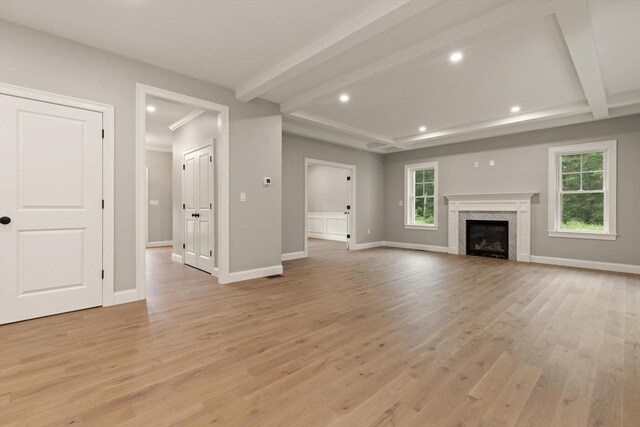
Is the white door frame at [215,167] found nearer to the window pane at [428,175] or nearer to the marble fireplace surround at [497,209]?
the marble fireplace surround at [497,209]

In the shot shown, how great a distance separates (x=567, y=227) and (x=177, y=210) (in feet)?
25.7

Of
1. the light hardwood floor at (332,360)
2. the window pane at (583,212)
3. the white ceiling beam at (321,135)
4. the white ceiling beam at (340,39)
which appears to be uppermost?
the white ceiling beam at (321,135)

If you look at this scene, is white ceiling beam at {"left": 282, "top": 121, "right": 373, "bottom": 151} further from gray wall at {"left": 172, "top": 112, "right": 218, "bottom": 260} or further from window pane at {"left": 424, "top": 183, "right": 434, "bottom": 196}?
window pane at {"left": 424, "top": 183, "right": 434, "bottom": 196}

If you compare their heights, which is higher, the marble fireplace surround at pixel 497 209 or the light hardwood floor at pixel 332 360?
the marble fireplace surround at pixel 497 209

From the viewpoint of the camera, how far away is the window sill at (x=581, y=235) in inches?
205

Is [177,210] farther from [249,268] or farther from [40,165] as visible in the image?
[40,165]

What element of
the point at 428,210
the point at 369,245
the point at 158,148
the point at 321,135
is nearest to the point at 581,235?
the point at 428,210

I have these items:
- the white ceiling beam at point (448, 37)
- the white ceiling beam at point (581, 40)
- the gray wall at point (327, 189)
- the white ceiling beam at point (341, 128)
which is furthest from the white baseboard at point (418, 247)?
the white ceiling beam at point (448, 37)

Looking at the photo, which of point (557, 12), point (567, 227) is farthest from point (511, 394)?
point (567, 227)

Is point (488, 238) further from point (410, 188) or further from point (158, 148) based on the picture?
point (158, 148)

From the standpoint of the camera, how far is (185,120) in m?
5.53

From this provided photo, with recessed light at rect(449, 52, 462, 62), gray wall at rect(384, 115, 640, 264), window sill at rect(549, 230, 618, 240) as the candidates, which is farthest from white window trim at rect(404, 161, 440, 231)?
recessed light at rect(449, 52, 462, 62)

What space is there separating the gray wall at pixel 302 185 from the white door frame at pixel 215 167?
2.12m

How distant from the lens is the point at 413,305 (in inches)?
129
